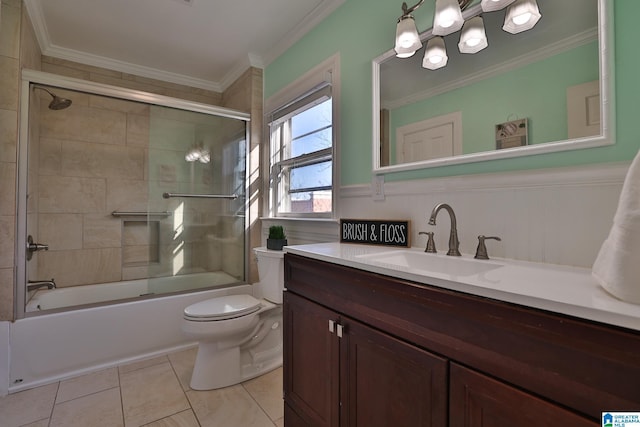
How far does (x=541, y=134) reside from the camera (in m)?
0.99

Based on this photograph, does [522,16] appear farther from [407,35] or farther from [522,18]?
[407,35]

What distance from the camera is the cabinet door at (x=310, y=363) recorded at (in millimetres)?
1080

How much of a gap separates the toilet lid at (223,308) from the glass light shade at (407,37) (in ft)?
5.51

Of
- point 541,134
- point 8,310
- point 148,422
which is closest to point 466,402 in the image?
point 541,134

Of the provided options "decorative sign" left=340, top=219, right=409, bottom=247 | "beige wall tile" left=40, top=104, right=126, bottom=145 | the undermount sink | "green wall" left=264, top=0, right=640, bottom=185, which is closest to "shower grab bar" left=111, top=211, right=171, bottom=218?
Result: "beige wall tile" left=40, top=104, right=126, bottom=145

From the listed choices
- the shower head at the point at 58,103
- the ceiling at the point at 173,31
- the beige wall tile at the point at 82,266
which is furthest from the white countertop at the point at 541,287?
the beige wall tile at the point at 82,266

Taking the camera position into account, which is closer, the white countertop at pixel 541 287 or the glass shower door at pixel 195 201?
the white countertop at pixel 541 287

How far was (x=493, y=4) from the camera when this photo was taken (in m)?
1.08

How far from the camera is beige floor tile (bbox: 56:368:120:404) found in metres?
1.68

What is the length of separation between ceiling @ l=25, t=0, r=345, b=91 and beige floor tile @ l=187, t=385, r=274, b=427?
7.94 feet

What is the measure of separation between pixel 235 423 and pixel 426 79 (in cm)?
192

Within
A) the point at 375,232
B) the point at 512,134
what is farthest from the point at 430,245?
the point at 512,134

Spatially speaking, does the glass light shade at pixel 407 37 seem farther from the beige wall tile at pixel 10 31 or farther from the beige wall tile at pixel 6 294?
the beige wall tile at pixel 6 294

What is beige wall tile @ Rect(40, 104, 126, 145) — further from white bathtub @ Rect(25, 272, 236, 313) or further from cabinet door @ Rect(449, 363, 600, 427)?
cabinet door @ Rect(449, 363, 600, 427)
